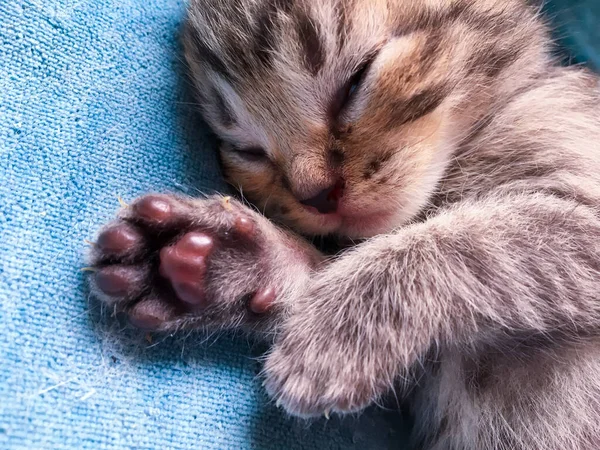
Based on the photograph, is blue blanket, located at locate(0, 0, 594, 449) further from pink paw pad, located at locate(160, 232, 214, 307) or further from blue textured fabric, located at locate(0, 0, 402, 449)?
pink paw pad, located at locate(160, 232, 214, 307)

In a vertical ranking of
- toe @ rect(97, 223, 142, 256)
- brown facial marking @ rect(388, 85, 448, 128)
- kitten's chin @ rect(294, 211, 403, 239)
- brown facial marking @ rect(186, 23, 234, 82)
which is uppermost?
brown facial marking @ rect(388, 85, 448, 128)

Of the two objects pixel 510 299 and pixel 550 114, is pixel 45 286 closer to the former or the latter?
pixel 510 299

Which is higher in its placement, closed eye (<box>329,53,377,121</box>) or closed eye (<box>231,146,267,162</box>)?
closed eye (<box>329,53,377,121</box>)

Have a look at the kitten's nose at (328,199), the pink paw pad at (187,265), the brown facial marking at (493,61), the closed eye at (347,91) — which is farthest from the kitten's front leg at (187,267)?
the brown facial marking at (493,61)

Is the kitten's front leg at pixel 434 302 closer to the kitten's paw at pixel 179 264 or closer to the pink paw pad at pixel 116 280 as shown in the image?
the kitten's paw at pixel 179 264

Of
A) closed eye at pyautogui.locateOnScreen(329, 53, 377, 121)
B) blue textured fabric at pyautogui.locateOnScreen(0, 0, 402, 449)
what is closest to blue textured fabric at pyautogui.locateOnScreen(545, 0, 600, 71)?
closed eye at pyautogui.locateOnScreen(329, 53, 377, 121)

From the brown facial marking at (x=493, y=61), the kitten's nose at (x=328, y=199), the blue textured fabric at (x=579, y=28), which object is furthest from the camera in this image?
the blue textured fabric at (x=579, y=28)

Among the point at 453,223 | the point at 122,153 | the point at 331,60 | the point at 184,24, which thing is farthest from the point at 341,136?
the point at 184,24
